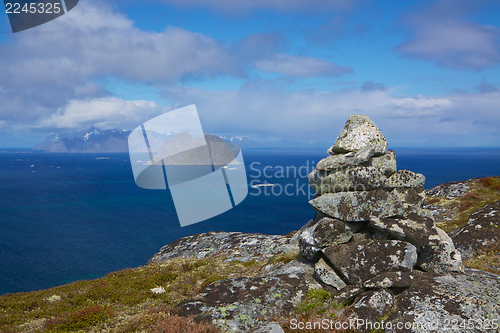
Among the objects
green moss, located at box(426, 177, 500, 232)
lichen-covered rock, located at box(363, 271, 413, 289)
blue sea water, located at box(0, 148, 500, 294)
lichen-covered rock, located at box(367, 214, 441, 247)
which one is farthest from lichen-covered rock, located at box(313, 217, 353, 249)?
blue sea water, located at box(0, 148, 500, 294)

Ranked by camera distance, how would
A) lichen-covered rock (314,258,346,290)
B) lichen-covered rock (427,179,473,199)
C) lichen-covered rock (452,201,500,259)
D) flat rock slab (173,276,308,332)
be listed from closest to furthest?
1. flat rock slab (173,276,308,332)
2. lichen-covered rock (314,258,346,290)
3. lichen-covered rock (452,201,500,259)
4. lichen-covered rock (427,179,473,199)

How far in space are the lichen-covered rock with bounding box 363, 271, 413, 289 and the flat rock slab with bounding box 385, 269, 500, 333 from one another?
0.32 meters

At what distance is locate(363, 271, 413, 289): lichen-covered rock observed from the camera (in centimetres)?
1089

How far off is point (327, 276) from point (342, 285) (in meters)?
0.71

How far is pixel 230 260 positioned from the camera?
2264cm

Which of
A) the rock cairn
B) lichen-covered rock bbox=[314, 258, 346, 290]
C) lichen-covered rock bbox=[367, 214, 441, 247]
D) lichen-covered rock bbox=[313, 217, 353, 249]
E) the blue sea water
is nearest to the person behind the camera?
the rock cairn

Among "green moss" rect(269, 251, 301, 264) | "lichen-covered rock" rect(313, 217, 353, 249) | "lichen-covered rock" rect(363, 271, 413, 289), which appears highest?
"lichen-covered rock" rect(313, 217, 353, 249)

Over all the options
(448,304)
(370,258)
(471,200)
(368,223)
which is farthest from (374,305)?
(471,200)

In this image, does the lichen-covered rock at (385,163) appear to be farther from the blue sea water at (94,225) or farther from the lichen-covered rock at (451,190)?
the blue sea water at (94,225)

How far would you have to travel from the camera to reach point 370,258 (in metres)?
12.4

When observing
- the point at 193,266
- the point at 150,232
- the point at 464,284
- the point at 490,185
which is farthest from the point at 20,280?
the point at 490,185

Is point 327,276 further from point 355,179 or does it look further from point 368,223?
point 355,179

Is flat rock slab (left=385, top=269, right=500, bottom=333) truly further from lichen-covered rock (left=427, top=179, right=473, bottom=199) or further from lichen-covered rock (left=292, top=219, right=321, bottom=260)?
lichen-covered rock (left=427, top=179, right=473, bottom=199)

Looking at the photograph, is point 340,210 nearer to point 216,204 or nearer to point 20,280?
point 20,280
